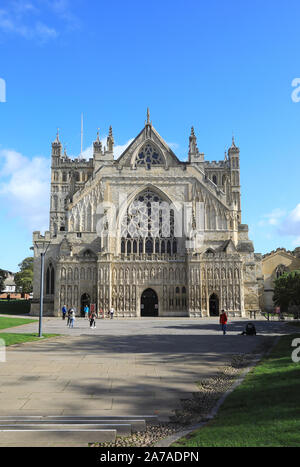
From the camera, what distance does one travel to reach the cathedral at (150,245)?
45438 millimetres

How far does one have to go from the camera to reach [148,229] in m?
48.8

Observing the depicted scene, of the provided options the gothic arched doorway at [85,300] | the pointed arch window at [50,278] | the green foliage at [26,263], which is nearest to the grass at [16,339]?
the gothic arched doorway at [85,300]

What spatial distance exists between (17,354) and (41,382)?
564cm

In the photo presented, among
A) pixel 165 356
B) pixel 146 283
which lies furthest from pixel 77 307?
pixel 165 356

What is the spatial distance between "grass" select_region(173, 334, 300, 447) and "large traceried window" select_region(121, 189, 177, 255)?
123 ft

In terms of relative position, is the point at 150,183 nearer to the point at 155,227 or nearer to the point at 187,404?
the point at 155,227

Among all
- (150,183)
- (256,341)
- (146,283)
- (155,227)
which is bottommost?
(256,341)

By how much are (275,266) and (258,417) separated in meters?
58.8

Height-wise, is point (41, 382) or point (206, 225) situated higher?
point (206, 225)

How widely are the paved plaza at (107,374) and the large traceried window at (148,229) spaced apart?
92.4 ft

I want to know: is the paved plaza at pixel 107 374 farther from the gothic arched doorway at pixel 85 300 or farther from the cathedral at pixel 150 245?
the gothic arched doorway at pixel 85 300

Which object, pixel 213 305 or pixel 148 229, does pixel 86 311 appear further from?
pixel 213 305
